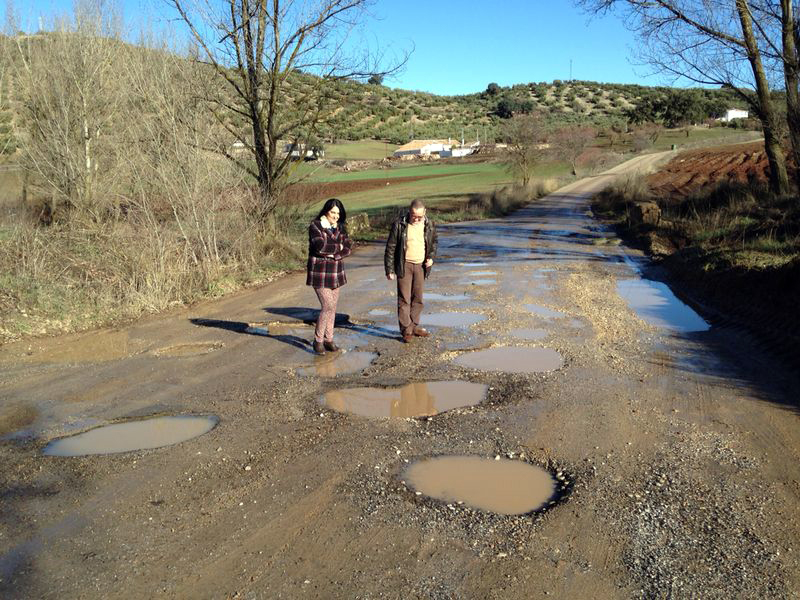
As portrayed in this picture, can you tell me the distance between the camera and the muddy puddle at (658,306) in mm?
9711

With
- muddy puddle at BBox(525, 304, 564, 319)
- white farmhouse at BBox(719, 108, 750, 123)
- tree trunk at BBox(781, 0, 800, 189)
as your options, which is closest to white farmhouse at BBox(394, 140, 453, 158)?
white farmhouse at BBox(719, 108, 750, 123)

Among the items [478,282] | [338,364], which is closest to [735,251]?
[478,282]

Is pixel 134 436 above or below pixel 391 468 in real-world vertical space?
below

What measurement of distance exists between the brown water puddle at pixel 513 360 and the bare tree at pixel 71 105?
14.0 metres

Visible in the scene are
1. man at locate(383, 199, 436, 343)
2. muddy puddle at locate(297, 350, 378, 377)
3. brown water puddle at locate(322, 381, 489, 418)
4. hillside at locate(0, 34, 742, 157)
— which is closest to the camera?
brown water puddle at locate(322, 381, 489, 418)

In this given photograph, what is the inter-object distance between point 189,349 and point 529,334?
4.20 meters

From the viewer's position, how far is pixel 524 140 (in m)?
49.4

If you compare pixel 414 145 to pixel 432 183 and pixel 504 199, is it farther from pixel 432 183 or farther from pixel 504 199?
pixel 504 199

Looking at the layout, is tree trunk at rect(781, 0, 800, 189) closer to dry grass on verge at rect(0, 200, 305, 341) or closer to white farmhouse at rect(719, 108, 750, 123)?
→ dry grass on verge at rect(0, 200, 305, 341)

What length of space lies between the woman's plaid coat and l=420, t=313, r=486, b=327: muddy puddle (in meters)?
1.99

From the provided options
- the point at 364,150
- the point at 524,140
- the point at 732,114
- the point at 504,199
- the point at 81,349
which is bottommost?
the point at 81,349

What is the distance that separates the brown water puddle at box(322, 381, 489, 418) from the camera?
245 inches

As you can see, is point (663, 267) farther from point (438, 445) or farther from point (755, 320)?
point (438, 445)

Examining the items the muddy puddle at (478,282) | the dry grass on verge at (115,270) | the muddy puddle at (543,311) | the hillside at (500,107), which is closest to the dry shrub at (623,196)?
the muddy puddle at (478,282)
